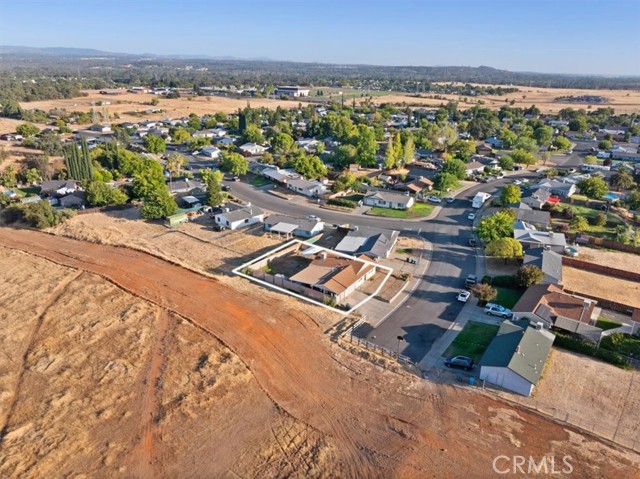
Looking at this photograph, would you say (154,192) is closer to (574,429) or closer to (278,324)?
(278,324)

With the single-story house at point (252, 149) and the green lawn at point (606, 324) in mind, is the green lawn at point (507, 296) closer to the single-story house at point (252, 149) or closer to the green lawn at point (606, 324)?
the green lawn at point (606, 324)

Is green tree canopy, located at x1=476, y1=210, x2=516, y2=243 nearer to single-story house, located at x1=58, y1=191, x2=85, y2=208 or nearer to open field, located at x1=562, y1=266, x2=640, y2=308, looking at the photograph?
open field, located at x1=562, y1=266, x2=640, y2=308

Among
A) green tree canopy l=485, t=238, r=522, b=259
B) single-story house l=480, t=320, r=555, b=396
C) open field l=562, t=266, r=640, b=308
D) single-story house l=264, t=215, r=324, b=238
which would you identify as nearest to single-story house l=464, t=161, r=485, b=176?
green tree canopy l=485, t=238, r=522, b=259

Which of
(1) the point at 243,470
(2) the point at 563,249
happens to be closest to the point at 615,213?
(2) the point at 563,249

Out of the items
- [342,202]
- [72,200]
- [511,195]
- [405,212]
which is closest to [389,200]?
[405,212]

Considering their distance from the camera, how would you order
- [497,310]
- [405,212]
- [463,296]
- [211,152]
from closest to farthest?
[497,310], [463,296], [405,212], [211,152]

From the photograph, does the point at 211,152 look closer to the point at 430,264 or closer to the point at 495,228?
the point at 430,264
